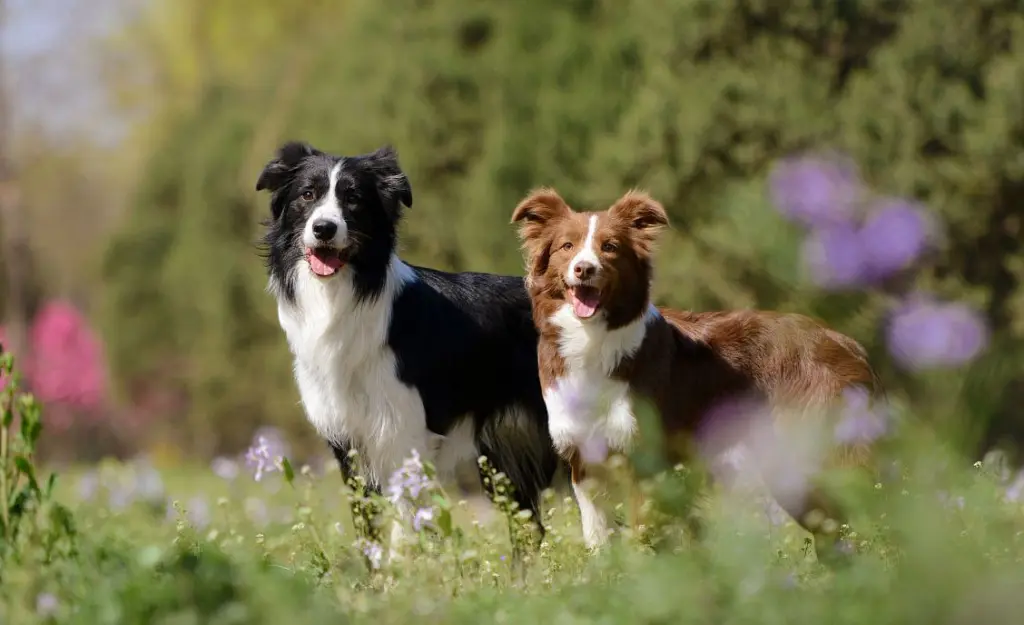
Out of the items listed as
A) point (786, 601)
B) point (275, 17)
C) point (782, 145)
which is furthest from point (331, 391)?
point (275, 17)

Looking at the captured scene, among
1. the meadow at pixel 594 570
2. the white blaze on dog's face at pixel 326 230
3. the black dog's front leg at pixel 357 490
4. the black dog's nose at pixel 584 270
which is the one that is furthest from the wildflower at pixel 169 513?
the black dog's nose at pixel 584 270

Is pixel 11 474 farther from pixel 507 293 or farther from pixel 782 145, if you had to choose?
pixel 782 145

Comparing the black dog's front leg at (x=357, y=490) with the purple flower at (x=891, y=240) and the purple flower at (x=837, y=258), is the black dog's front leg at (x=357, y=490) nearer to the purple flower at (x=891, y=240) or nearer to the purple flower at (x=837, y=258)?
the purple flower at (x=837, y=258)

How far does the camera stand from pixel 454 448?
245 inches

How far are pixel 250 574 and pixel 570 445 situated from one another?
83.9 inches

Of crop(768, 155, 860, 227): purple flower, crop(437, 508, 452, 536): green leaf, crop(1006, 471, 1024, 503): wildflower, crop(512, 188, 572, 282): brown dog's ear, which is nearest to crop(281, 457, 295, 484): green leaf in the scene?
crop(437, 508, 452, 536): green leaf

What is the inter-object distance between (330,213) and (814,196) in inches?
110

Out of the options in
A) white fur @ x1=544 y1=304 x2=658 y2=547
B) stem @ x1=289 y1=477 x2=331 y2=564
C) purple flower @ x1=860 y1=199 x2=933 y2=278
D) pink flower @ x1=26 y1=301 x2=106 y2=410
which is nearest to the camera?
purple flower @ x1=860 y1=199 x2=933 y2=278

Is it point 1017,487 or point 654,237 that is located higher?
point 654,237

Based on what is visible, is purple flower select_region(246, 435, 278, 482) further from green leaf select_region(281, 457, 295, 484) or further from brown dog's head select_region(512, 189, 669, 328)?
brown dog's head select_region(512, 189, 669, 328)

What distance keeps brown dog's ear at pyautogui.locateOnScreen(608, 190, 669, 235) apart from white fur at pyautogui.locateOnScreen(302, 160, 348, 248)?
1.25 metres

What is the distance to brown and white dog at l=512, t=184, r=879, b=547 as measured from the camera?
18.5 ft

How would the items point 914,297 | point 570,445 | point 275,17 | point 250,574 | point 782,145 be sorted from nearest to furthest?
point 914,297 < point 250,574 < point 570,445 < point 782,145 < point 275,17

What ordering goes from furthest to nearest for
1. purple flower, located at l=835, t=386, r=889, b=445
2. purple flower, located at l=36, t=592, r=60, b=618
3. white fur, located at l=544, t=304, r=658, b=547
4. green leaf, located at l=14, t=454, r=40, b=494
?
1. white fur, located at l=544, t=304, r=658, b=547
2. purple flower, located at l=835, t=386, r=889, b=445
3. green leaf, located at l=14, t=454, r=40, b=494
4. purple flower, located at l=36, t=592, r=60, b=618
